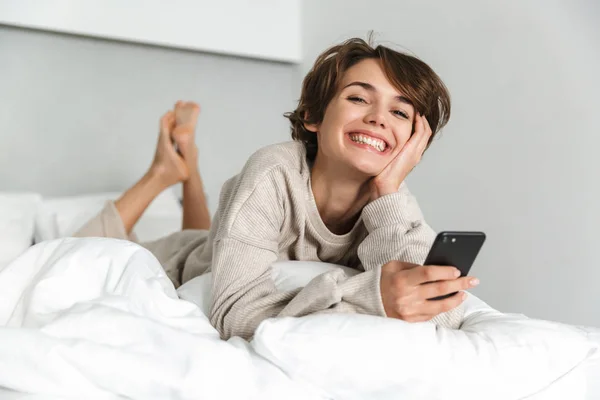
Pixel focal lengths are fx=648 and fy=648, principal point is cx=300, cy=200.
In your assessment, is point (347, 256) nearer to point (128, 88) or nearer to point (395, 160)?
point (395, 160)

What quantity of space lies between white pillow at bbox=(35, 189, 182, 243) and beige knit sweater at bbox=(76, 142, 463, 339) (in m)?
0.66

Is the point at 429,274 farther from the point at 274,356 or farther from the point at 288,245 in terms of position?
the point at 288,245

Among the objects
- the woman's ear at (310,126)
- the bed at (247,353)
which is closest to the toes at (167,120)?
the woman's ear at (310,126)

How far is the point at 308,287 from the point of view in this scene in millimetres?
1029

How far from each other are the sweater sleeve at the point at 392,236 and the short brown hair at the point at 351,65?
24 centimetres

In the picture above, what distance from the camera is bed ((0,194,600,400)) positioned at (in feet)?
2.50

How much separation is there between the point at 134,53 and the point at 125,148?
38 cm

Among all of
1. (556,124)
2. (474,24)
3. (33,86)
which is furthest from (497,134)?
(33,86)

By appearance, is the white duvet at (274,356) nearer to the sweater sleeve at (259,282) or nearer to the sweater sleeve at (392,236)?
the sweater sleeve at (259,282)

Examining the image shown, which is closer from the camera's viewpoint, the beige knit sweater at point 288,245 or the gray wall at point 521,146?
the beige knit sweater at point 288,245

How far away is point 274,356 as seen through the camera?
2.71ft

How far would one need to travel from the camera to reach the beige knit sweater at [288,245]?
3.34 ft

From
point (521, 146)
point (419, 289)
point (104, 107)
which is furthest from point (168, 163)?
point (419, 289)

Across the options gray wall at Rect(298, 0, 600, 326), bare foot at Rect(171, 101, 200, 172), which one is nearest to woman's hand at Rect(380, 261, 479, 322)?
gray wall at Rect(298, 0, 600, 326)
